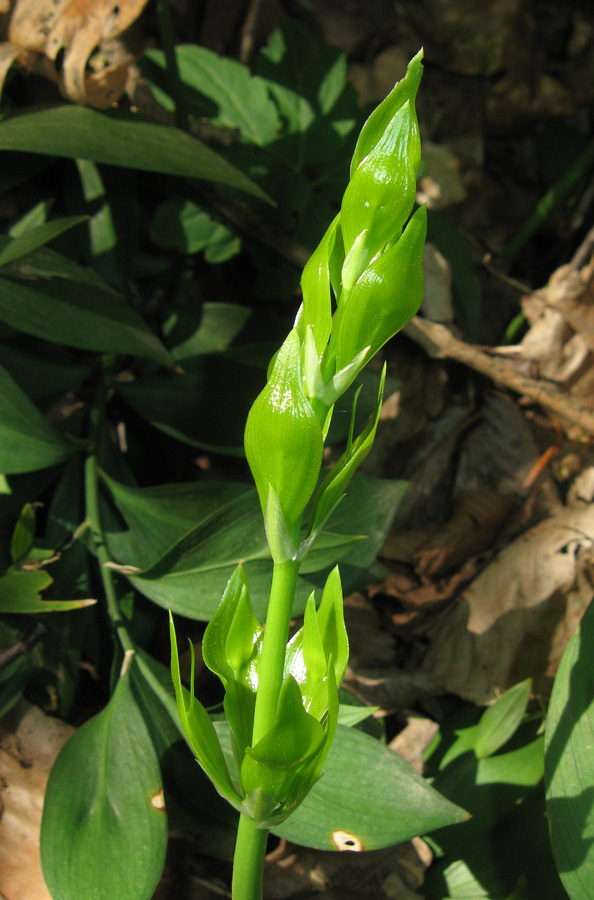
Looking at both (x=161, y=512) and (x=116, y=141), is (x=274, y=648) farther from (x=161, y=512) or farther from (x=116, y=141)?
(x=116, y=141)

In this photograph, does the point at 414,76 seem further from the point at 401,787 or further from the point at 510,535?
the point at 510,535

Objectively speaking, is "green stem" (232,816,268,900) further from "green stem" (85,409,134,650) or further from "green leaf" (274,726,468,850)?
"green stem" (85,409,134,650)

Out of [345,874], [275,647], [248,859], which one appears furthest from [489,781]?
[275,647]

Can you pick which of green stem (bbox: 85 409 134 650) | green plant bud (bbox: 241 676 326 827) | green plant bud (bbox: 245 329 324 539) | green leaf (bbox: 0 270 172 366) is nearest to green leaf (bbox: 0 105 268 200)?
green leaf (bbox: 0 270 172 366)

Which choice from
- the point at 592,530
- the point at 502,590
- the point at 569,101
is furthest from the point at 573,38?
the point at 502,590

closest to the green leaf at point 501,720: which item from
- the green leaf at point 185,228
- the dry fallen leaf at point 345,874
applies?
the dry fallen leaf at point 345,874
